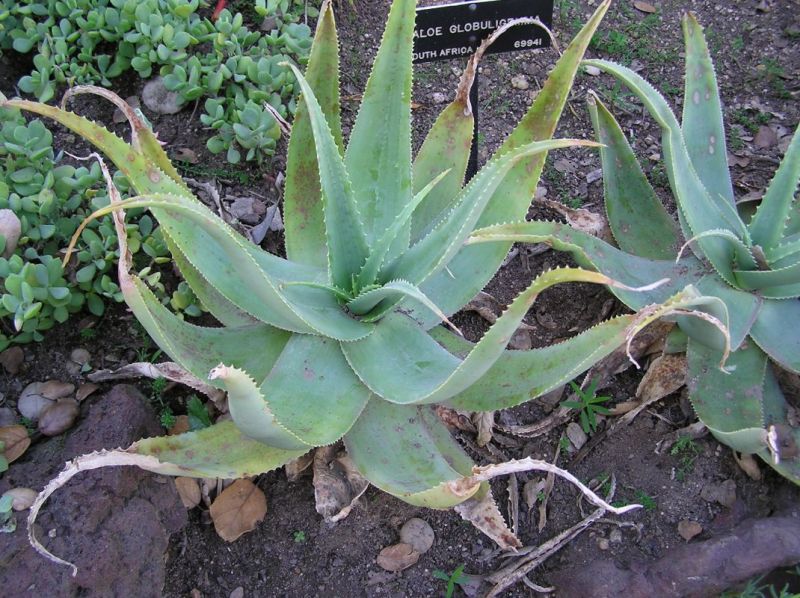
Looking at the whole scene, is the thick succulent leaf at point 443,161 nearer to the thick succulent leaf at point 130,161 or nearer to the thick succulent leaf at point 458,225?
the thick succulent leaf at point 458,225

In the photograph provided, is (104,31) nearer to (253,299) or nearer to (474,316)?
(253,299)

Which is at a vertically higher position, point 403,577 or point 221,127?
point 221,127

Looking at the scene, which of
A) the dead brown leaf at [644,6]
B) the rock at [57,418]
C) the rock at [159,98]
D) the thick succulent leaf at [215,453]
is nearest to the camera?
the thick succulent leaf at [215,453]

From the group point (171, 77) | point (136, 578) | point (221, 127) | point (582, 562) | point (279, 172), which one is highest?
point (171, 77)

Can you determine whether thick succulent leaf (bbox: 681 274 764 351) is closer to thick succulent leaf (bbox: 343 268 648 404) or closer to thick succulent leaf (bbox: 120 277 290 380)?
thick succulent leaf (bbox: 343 268 648 404)

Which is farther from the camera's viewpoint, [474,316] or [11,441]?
[474,316]

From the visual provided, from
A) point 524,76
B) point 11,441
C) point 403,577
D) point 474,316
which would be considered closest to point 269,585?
point 403,577

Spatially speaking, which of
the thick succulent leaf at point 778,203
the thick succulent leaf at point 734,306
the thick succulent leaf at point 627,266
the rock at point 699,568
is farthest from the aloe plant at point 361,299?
the thick succulent leaf at point 778,203
